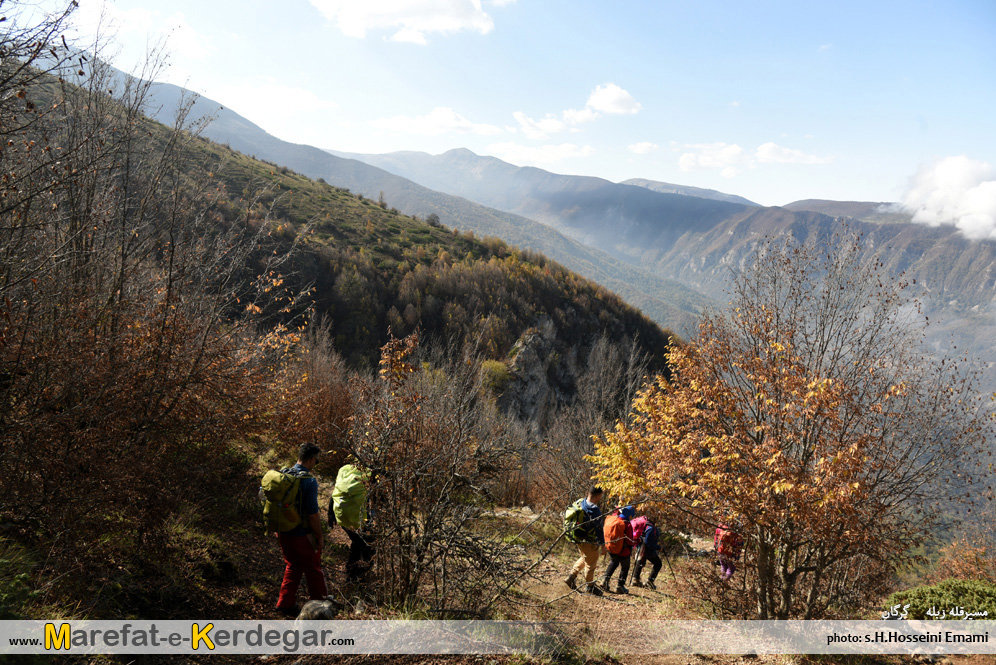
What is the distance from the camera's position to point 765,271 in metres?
8.59

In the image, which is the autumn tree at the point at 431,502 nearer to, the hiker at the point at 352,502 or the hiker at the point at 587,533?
the hiker at the point at 352,502

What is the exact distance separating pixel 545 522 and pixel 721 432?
648 cm

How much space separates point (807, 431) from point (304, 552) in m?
6.44

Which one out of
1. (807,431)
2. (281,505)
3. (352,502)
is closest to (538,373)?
(807,431)

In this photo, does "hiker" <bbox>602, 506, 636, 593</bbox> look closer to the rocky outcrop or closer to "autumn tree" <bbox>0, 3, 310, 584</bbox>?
"autumn tree" <bbox>0, 3, 310, 584</bbox>

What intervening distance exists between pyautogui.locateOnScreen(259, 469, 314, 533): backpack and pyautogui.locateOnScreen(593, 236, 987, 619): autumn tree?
161 inches

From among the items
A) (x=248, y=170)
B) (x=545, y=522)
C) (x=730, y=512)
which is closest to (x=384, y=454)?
(x=730, y=512)

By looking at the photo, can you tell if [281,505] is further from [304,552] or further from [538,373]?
[538,373]

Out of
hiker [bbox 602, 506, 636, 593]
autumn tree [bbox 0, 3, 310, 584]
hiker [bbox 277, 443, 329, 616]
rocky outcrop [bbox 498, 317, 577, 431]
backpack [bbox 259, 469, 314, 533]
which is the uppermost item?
autumn tree [bbox 0, 3, 310, 584]

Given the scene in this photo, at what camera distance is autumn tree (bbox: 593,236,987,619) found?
5789mm

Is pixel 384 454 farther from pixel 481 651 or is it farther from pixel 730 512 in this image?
pixel 730 512

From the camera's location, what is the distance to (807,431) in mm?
6363

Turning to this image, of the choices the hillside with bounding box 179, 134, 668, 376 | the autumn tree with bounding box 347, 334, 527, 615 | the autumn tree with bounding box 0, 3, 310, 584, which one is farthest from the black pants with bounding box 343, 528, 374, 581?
the hillside with bounding box 179, 134, 668, 376

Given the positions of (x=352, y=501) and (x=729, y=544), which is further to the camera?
(x=729, y=544)
